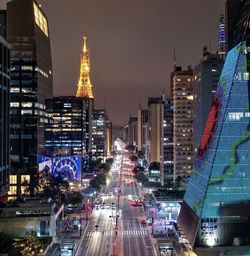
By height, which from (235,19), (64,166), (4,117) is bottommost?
(64,166)

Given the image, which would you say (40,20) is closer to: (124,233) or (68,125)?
(68,125)

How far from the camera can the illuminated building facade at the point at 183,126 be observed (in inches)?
5669

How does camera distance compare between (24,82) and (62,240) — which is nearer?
(62,240)

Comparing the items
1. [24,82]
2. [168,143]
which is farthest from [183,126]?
[24,82]

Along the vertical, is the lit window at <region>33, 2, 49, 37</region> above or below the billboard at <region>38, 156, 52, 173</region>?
above

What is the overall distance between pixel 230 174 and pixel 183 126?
83941 millimetres

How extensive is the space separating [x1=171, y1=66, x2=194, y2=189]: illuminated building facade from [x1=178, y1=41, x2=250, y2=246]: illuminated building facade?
7635cm

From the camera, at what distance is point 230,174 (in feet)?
209

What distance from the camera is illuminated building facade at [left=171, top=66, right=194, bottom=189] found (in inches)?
5669

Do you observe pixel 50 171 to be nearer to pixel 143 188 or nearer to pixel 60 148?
pixel 143 188

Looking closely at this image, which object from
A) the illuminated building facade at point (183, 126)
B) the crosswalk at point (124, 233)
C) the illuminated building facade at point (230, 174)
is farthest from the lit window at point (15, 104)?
the illuminated building facade at point (230, 174)

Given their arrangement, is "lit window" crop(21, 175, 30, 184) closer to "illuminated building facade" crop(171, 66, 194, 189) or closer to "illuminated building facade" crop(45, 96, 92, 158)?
"illuminated building facade" crop(171, 66, 194, 189)

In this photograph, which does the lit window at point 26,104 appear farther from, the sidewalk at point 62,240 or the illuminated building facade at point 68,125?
the sidewalk at point 62,240

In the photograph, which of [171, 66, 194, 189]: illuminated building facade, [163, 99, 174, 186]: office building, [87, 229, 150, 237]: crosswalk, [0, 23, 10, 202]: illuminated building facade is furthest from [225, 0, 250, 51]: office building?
[163, 99, 174, 186]: office building
